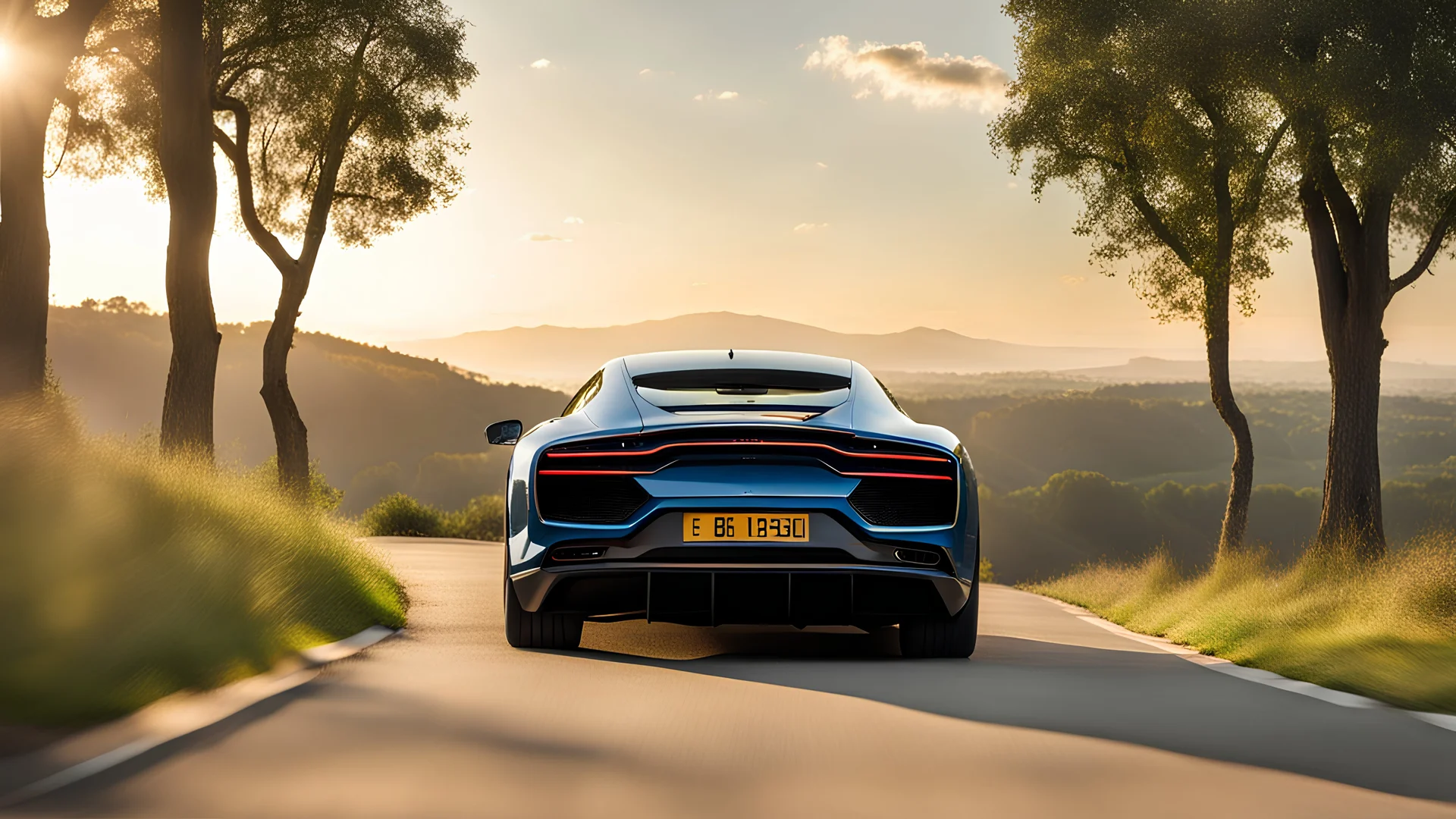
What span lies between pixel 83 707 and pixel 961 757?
306cm

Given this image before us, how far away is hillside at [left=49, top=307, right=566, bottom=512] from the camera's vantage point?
4146 inches

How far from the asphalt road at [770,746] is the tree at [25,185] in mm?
7533

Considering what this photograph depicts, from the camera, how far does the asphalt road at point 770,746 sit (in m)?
3.78

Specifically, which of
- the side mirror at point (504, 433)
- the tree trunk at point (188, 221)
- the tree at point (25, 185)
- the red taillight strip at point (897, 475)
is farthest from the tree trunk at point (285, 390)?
the red taillight strip at point (897, 475)

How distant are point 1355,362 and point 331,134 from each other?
60.7ft

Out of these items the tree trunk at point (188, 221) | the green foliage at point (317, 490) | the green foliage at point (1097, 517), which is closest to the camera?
the tree trunk at point (188, 221)

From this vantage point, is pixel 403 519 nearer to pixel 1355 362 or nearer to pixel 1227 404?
pixel 1227 404

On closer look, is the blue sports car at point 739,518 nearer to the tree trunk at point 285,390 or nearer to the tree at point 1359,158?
the tree at point 1359,158

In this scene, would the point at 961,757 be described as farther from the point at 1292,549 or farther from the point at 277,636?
the point at 1292,549

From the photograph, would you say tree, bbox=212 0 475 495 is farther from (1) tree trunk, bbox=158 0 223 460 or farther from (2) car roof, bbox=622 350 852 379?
(2) car roof, bbox=622 350 852 379

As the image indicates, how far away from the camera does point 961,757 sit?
4.44m

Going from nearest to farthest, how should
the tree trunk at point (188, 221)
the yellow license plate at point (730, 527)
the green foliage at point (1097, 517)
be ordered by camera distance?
the yellow license plate at point (730, 527)
the tree trunk at point (188, 221)
the green foliage at point (1097, 517)

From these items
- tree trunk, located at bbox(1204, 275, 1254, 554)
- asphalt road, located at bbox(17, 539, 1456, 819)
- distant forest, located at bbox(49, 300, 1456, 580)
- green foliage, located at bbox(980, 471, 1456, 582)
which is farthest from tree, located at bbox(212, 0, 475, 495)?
green foliage, located at bbox(980, 471, 1456, 582)

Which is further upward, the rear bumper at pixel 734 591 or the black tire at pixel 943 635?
the rear bumper at pixel 734 591
